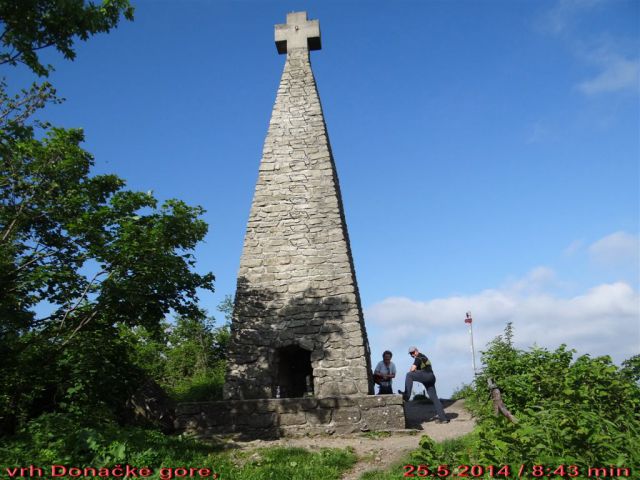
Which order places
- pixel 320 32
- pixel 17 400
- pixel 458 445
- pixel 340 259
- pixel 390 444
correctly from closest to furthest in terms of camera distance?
pixel 458 445 < pixel 390 444 < pixel 17 400 < pixel 340 259 < pixel 320 32

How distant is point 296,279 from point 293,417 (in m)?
2.67

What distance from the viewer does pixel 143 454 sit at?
5047mm

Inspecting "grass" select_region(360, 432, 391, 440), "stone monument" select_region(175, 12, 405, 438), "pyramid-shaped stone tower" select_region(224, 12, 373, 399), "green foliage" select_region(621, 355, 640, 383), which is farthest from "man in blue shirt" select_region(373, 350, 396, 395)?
"green foliage" select_region(621, 355, 640, 383)

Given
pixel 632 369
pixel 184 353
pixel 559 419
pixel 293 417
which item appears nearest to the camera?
pixel 559 419

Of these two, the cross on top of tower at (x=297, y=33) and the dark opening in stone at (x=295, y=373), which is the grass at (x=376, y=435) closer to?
the dark opening in stone at (x=295, y=373)

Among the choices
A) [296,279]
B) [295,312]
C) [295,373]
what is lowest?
[295,373]

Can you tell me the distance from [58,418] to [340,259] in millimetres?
5510

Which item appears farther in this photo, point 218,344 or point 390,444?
point 218,344

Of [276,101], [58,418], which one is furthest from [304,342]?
[276,101]

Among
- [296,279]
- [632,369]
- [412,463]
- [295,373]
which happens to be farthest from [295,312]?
[632,369]

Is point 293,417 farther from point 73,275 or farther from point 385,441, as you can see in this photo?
point 73,275

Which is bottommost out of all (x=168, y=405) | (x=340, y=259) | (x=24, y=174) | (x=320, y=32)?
(x=168, y=405)

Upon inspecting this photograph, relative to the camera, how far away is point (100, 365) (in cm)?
768

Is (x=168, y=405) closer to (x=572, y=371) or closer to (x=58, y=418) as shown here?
(x=58, y=418)
